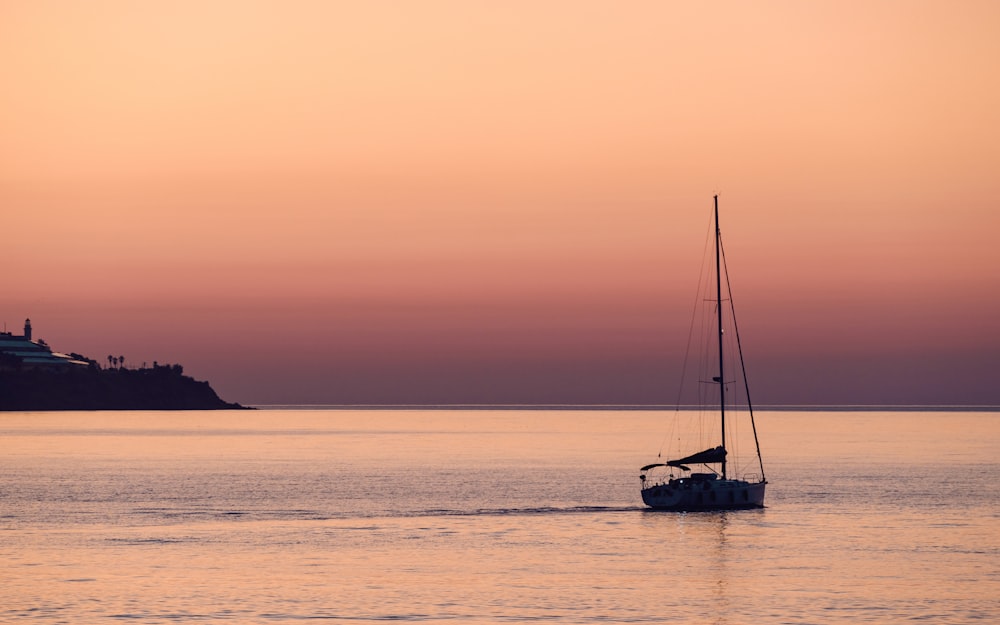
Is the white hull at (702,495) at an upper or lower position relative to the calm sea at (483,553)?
upper

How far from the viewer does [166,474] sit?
149 metres

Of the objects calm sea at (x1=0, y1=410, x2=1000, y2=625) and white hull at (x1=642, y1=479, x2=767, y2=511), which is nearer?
calm sea at (x1=0, y1=410, x2=1000, y2=625)

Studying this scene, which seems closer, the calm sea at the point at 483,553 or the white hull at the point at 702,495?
the calm sea at the point at 483,553

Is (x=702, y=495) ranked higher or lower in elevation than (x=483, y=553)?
higher

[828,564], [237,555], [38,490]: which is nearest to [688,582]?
[828,564]

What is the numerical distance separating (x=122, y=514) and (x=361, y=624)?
162ft

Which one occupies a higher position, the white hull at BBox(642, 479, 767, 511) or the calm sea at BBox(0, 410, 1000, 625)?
the white hull at BBox(642, 479, 767, 511)

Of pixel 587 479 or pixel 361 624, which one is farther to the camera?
pixel 587 479

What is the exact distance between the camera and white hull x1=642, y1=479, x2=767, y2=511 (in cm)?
9906

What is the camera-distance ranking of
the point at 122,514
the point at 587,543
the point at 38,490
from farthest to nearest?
the point at 38,490 < the point at 122,514 < the point at 587,543

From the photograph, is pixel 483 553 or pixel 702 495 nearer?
pixel 483 553

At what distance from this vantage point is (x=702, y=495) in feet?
325

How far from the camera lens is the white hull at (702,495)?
325ft

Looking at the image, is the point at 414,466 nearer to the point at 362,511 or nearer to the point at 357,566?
the point at 362,511
